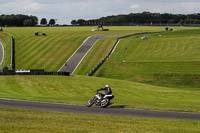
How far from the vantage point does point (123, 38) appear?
124 metres

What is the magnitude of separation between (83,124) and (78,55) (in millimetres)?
78148

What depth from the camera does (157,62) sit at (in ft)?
278

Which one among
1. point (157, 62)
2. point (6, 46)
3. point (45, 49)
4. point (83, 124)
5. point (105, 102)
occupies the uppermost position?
point (83, 124)

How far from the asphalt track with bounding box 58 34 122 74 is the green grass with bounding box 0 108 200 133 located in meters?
57.7

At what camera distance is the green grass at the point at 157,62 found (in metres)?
73.8

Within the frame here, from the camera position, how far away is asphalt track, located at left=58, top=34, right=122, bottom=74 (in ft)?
284

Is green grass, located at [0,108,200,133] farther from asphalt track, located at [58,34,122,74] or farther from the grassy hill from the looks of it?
asphalt track, located at [58,34,122,74]

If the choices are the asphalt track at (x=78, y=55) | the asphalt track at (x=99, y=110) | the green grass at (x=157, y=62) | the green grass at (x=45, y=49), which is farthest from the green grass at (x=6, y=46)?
the asphalt track at (x=99, y=110)

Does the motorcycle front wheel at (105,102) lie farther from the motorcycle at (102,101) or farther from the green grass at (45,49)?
the green grass at (45,49)

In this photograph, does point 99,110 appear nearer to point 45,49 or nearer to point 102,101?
point 102,101

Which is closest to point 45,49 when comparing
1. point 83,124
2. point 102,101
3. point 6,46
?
point 6,46

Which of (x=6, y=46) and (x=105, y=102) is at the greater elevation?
(x=105, y=102)

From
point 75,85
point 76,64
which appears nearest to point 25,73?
point 75,85

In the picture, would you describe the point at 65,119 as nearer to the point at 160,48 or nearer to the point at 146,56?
the point at 146,56
